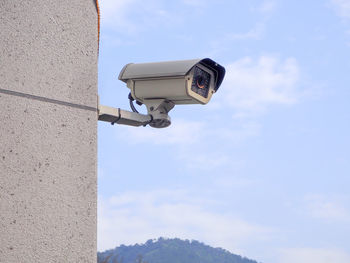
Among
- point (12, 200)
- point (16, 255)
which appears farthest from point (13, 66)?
point (16, 255)

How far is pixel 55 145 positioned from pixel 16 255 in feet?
1.36

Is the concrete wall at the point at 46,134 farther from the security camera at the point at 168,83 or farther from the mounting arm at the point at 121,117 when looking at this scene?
the security camera at the point at 168,83

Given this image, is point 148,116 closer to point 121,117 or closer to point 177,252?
point 121,117

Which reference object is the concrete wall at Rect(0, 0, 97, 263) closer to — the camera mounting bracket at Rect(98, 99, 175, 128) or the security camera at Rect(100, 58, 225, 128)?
the camera mounting bracket at Rect(98, 99, 175, 128)

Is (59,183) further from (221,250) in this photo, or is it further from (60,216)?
(221,250)

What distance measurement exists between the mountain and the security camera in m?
80.3

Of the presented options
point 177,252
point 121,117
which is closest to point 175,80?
point 121,117

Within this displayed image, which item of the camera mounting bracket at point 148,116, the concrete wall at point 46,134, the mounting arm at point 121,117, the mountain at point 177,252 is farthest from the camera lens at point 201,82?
the mountain at point 177,252

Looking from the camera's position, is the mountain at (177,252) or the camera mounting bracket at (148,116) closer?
the camera mounting bracket at (148,116)

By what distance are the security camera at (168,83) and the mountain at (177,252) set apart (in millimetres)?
80334

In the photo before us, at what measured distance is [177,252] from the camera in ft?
280

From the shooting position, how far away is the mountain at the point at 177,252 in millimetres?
84000

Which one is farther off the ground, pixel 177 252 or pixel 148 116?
pixel 177 252

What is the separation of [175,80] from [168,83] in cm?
4
